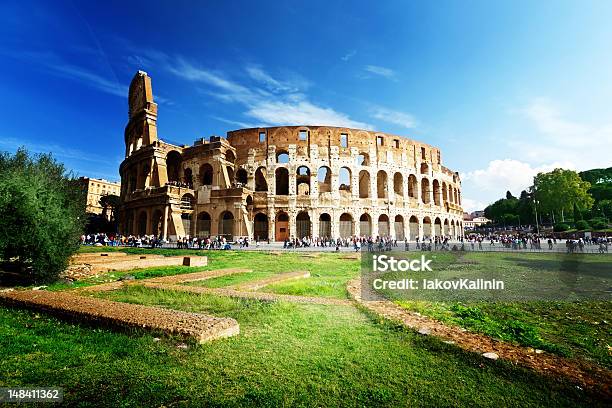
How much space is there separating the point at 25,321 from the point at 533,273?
14.3 m

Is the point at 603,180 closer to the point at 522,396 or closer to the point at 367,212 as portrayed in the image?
the point at 367,212

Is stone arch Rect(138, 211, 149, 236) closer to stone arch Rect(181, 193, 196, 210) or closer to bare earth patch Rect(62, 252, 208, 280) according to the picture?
stone arch Rect(181, 193, 196, 210)

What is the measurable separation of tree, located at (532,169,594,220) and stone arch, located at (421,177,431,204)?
24307mm

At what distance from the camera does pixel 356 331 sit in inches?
183

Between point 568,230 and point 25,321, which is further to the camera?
point 568,230

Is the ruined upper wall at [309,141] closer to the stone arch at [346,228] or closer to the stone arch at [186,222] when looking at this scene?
the stone arch at [346,228]

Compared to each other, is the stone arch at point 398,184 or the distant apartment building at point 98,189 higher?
the distant apartment building at point 98,189

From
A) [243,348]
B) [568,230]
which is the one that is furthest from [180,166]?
[568,230]

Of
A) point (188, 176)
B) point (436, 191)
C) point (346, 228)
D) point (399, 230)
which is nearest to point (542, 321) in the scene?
point (346, 228)

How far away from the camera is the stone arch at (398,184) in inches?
1504

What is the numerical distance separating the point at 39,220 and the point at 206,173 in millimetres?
29335

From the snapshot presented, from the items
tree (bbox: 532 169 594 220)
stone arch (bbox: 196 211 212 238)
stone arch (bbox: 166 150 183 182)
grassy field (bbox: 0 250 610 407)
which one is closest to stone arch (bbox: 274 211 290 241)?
stone arch (bbox: 196 211 212 238)

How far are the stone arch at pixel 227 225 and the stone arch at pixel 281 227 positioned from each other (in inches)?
193

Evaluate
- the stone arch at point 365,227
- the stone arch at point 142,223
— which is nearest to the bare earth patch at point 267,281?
the stone arch at point 365,227
